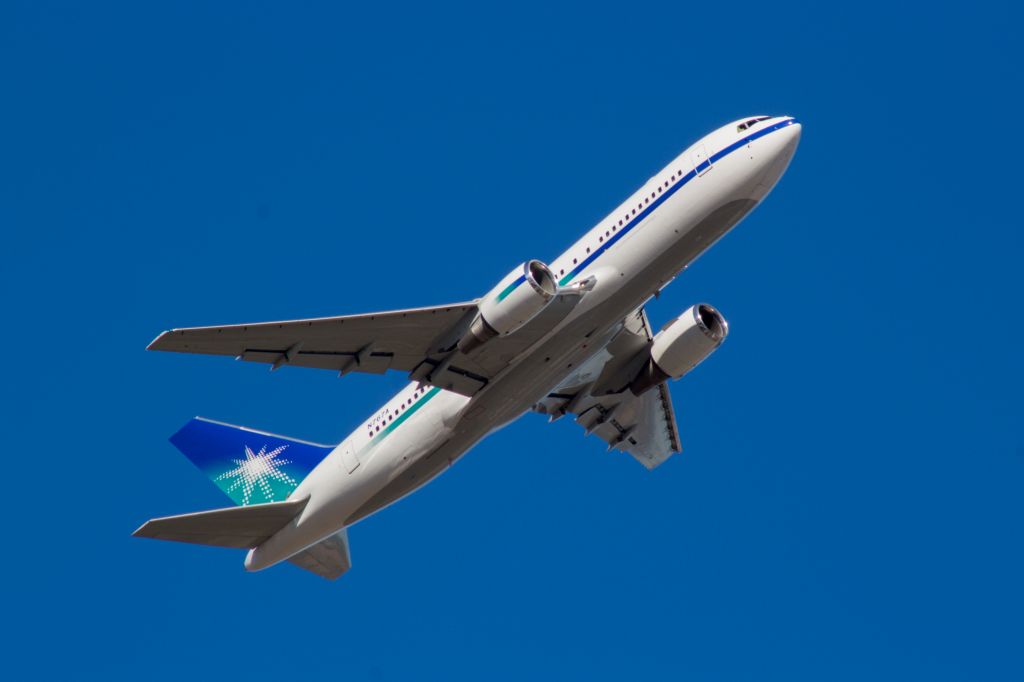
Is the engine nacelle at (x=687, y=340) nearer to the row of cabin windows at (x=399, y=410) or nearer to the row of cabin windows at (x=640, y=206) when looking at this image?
the row of cabin windows at (x=640, y=206)

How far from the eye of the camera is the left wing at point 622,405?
136ft

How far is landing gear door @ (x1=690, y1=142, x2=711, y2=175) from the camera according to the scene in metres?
36.0

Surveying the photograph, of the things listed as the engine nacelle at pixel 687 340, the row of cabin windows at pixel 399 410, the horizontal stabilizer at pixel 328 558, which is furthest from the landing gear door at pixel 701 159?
the horizontal stabilizer at pixel 328 558

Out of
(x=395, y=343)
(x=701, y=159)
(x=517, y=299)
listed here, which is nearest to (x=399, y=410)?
(x=395, y=343)

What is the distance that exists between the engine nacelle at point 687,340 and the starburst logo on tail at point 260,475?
406 inches

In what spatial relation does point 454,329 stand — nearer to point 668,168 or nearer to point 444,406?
point 444,406

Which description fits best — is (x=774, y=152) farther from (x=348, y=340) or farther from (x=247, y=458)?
(x=247, y=458)

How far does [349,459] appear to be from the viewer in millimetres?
38656

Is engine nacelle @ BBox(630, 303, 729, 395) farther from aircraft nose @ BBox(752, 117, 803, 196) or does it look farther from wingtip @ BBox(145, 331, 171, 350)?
wingtip @ BBox(145, 331, 171, 350)

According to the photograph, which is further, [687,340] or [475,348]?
[687,340]

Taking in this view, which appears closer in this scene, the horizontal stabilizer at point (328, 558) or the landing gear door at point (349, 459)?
the landing gear door at point (349, 459)

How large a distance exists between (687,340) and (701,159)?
19.5ft

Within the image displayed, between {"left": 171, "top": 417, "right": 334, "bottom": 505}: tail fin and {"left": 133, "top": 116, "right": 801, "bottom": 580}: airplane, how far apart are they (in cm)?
5

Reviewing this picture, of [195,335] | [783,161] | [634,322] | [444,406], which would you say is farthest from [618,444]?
[195,335]
